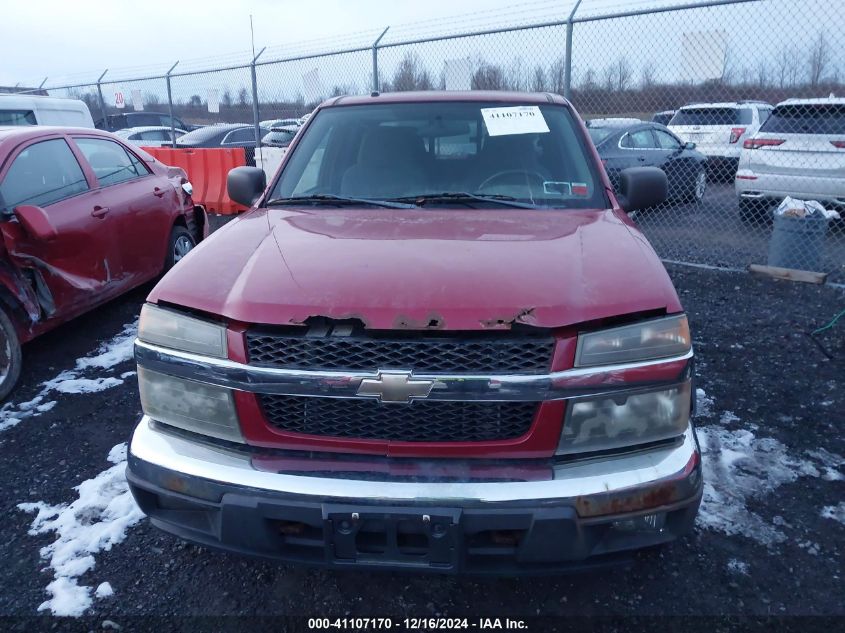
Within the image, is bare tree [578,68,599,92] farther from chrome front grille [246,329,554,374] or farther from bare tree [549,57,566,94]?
chrome front grille [246,329,554,374]

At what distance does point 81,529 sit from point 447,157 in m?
2.49

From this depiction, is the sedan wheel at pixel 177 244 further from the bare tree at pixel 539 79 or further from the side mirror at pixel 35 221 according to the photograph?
the bare tree at pixel 539 79

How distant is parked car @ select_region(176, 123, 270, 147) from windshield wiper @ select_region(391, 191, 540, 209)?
1177 centimetres

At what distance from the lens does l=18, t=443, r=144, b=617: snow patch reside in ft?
8.09

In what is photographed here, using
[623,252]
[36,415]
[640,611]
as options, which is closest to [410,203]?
[623,252]

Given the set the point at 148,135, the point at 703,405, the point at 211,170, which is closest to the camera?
the point at 703,405

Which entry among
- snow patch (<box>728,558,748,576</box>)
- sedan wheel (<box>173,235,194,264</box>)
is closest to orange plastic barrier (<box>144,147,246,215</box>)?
sedan wheel (<box>173,235,194,264</box>)

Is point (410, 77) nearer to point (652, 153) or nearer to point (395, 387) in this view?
point (652, 153)

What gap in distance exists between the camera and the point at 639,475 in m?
1.93

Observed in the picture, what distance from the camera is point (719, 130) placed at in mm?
12562

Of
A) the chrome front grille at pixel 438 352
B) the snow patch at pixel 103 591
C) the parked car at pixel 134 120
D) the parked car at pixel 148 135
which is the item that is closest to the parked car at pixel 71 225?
the snow patch at pixel 103 591

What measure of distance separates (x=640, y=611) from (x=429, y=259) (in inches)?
61.5

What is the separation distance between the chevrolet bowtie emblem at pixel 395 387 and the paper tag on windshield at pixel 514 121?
1.86m

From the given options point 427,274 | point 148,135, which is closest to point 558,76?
point 427,274
